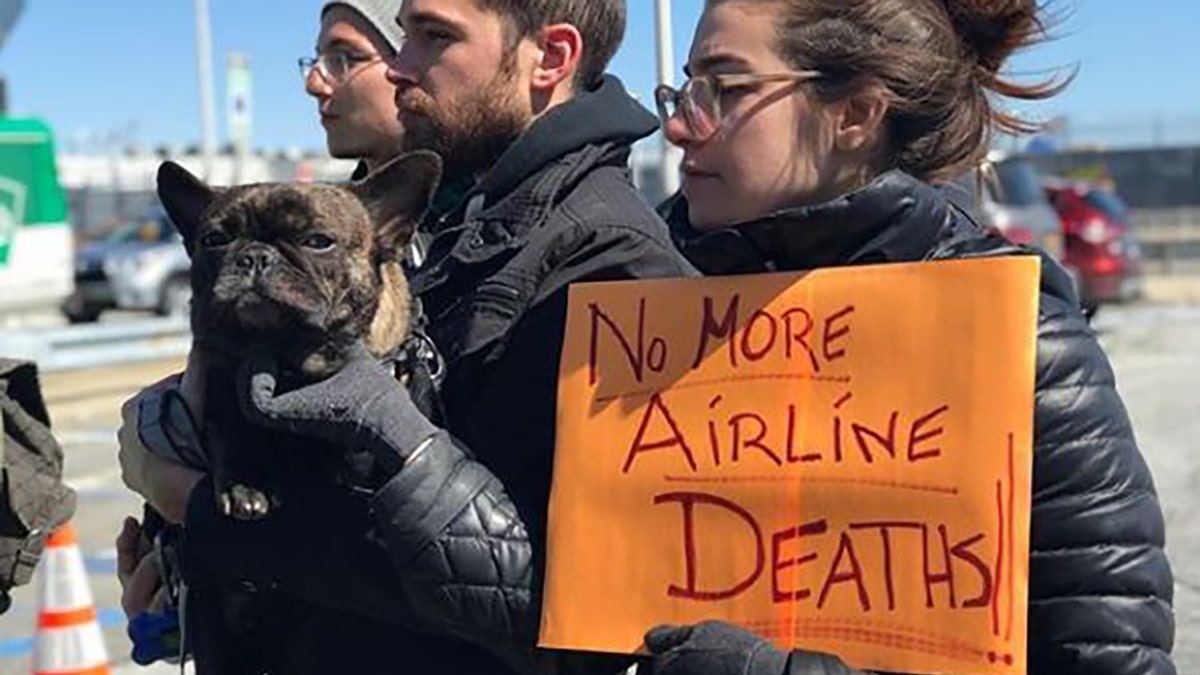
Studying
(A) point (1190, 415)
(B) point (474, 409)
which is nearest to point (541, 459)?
(B) point (474, 409)

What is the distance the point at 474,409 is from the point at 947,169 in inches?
28.7

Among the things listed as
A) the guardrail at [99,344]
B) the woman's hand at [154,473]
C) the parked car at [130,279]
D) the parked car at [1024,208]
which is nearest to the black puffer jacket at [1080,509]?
the woman's hand at [154,473]

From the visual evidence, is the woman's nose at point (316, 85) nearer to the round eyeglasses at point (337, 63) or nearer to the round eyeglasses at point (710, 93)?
the round eyeglasses at point (337, 63)

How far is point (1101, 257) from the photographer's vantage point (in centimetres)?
1880

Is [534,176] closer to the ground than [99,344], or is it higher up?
higher up

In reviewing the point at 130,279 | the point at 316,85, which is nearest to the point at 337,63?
the point at 316,85

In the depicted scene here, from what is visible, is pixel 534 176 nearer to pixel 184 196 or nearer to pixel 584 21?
pixel 584 21

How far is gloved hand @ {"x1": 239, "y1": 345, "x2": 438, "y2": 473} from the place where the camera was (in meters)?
1.87

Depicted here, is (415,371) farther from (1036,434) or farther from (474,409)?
(1036,434)

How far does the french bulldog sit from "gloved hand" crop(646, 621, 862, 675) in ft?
1.85

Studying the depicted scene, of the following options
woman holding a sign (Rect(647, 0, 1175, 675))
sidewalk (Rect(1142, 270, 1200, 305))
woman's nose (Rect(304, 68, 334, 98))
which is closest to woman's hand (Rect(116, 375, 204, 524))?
woman's nose (Rect(304, 68, 334, 98))

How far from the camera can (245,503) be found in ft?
6.79

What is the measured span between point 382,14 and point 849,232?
1205mm

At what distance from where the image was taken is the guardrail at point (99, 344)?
14.3 m
